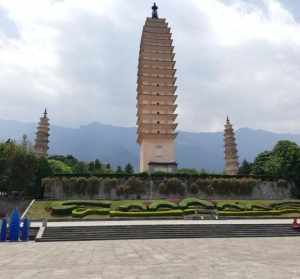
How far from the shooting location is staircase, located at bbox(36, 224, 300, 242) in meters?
22.6

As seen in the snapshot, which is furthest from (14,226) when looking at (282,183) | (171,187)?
(282,183)

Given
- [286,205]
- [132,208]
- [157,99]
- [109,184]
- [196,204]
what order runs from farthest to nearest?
1. [157,99]
2. [109,184]
3. [286,205]
4. [196,204]
5. [132,208]

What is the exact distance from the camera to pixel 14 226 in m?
21.1

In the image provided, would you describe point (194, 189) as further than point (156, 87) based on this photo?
No

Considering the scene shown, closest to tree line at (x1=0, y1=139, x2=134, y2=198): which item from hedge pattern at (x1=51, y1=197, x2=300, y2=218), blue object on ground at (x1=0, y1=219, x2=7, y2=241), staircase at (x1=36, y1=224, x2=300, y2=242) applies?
hedge pattern at (x1=51, y1=197, x2=300, y2=218)

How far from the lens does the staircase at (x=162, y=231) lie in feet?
74.2

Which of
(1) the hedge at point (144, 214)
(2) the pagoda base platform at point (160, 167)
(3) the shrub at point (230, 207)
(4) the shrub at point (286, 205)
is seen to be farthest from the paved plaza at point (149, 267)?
(2) the pagoda base platform at point (160, 167)

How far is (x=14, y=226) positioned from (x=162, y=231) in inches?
329

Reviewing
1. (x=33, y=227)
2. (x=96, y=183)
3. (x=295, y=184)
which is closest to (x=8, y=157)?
(x=96, y=183)

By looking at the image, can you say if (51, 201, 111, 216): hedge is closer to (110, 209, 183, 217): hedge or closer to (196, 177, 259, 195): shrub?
(110, 209, 183, 217): hedge

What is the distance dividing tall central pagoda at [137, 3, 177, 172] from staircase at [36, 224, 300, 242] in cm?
3694

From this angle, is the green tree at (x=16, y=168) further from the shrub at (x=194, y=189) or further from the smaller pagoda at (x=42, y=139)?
the smaller pagoda at (x=42, y=139)

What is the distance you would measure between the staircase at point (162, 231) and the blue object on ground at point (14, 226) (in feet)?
4.40

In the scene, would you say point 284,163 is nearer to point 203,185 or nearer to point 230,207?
point 203,185
